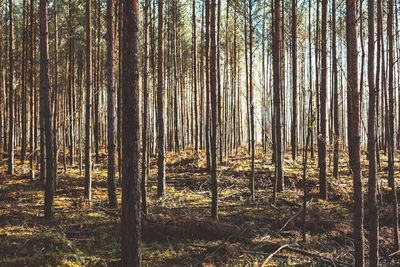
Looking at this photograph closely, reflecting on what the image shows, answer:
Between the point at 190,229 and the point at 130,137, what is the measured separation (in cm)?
305

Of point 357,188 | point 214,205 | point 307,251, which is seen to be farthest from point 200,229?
point 357,188

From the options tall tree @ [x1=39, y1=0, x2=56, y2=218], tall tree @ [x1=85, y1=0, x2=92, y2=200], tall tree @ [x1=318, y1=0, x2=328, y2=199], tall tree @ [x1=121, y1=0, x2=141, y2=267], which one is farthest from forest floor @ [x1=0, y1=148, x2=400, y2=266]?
tall tree @ [x1=121, y1=0, x2=141, y2=267]

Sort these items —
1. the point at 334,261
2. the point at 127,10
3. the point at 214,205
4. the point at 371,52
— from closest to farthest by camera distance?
1. the point at 127,10
2. the point at 371,52
3. the point at 334,261
4. the point at 214,205

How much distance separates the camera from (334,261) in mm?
4645

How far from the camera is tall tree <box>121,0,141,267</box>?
3.50 metres

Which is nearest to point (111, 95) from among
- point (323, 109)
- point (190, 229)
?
point (190, 229)

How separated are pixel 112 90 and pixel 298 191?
6625mm

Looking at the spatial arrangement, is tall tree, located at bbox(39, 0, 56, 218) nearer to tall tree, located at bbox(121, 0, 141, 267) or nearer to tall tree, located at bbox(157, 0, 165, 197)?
tall tree, located at bbox(157, 0, 165, 197)

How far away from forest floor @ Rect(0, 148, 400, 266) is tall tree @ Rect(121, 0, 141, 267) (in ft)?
4.13

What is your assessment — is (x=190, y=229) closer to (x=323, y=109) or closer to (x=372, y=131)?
(x=372, y=131)

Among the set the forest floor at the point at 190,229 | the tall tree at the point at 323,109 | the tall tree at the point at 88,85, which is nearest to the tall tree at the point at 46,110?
the forest floor at the point at 190,229

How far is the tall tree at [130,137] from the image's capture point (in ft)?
11.5

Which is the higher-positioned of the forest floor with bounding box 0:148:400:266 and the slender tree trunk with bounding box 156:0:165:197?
the slender tree trunk with bounding box 156:0:165:197

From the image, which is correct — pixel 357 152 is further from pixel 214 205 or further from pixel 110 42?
pixel 110 42
